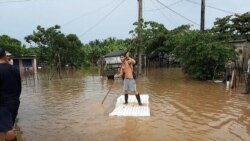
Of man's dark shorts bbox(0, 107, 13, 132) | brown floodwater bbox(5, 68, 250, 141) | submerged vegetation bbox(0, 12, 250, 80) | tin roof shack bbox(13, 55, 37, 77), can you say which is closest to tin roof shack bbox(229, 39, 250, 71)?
submerged vegetation bbox(0, 12, 250, 80)

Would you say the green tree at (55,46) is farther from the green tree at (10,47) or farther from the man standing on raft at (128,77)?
the man standing on raft at (128,77)

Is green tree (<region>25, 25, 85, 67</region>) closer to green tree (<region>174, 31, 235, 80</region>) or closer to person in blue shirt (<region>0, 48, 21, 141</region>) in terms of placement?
green tree (<region>174, 31, 235, 80</region>)

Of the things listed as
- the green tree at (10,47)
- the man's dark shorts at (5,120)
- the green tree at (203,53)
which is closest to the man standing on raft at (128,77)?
the man's dark shorts at (5,120)

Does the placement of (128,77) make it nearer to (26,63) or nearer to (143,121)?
(143,121)

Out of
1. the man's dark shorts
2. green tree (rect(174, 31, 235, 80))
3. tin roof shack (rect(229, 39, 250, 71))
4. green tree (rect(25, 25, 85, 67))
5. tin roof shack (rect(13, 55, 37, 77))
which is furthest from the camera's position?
green tree (rect(25, 25, 85, 67))

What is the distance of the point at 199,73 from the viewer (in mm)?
20062

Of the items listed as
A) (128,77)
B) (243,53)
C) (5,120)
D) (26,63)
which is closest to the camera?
(5,120)

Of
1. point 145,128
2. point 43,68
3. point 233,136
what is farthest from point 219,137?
point 43,68

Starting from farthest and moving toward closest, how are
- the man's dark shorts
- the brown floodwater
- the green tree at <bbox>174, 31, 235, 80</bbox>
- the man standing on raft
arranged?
the green tree at <bbox>174, 31, 235, 80</bbox>, the man standing on raft, the brown floodwater, the man's dark shorts

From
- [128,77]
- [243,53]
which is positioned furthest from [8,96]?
[243,53]

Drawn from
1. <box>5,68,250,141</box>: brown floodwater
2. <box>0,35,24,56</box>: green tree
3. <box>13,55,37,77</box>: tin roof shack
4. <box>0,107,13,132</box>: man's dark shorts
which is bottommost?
<box>5,68,250,141</box>: brown floodwater

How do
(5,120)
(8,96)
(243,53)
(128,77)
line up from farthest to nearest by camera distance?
(243,53) → (128,77) → (8,96) → (5,120)

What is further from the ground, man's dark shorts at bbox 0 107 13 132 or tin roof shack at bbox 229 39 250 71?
tin roof shack at bbox 229 39 250 71

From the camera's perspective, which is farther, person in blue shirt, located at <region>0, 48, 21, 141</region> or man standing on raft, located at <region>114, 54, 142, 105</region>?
man standing on raft, located at <region>114, 54, 142, 105</region>
